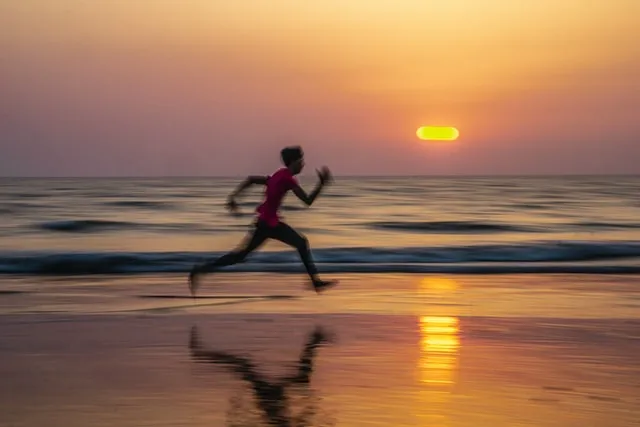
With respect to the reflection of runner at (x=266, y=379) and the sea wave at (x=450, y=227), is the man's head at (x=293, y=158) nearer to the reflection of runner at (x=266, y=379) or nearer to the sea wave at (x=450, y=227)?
the reflection of runner at (x=266, y=379)

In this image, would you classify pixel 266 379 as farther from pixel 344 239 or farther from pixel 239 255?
pixel 344 239

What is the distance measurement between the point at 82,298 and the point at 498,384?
6.52 m

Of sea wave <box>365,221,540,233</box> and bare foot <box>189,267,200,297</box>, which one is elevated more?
bare foot <box>189,267,200,297</box>

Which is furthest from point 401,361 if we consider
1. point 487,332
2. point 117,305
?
point 117,305

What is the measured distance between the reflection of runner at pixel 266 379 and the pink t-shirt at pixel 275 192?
2460 millimetres

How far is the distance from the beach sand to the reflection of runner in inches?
0.7

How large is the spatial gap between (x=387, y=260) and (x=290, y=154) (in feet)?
27.6

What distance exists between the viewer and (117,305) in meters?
10.7

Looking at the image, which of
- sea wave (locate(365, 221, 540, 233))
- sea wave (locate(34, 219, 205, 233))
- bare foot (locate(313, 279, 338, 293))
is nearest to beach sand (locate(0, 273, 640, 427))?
bare foot (locate(313, 279, 338, 293))

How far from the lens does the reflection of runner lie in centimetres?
557

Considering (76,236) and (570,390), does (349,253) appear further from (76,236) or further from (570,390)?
(570,390)

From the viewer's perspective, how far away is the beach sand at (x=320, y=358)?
5.57m

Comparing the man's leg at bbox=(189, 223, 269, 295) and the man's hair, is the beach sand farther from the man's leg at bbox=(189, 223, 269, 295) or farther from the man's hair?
the man's hair

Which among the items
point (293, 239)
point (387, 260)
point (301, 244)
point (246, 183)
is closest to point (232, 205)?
point (246, 183)
